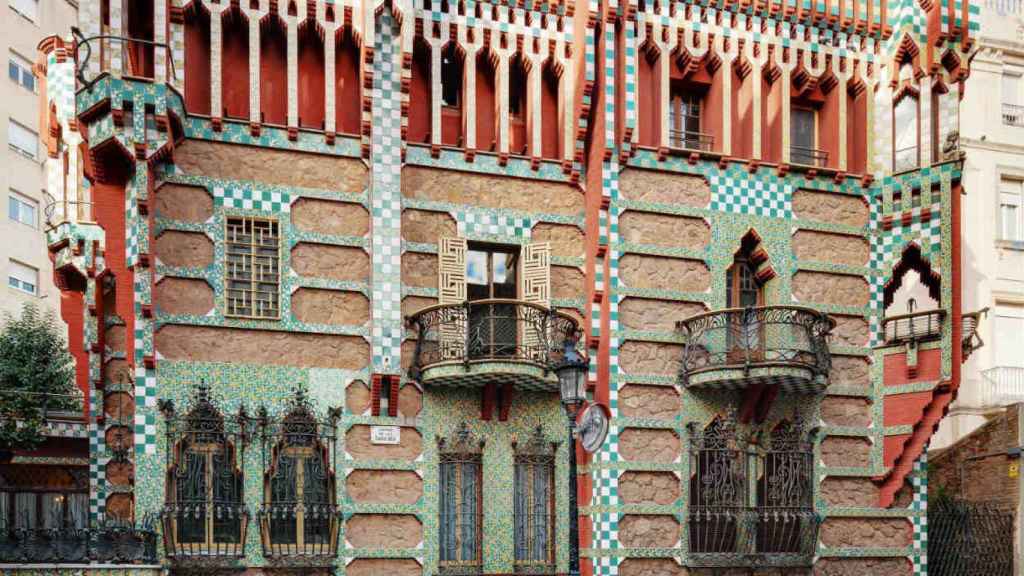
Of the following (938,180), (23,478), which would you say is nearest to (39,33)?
(23,478)

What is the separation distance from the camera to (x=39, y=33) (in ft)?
118

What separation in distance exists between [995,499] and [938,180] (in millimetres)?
6679

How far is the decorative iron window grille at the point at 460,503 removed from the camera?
17328 mm

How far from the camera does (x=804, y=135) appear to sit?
20547 millimetres

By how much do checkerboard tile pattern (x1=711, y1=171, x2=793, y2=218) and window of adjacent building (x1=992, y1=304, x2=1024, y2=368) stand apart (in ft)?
35.1

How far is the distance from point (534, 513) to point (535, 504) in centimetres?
14

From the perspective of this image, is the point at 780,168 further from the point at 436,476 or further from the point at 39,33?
the point at 39,33

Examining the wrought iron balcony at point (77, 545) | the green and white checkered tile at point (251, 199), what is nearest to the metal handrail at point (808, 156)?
the green and white checkered tile at point (251, 199)

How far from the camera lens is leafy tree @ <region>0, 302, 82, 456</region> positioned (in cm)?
2083

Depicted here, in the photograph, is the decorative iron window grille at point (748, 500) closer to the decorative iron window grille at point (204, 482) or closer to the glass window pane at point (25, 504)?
the decorative iron window grille at point (204, 482)

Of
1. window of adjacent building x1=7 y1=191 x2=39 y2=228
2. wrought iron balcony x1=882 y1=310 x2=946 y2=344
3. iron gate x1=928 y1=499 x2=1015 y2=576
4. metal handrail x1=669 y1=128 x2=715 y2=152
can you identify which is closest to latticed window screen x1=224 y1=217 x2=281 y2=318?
metal handrail x1=669 y1=128 x2=715 y2=152

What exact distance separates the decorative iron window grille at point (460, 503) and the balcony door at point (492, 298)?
4.79 ft

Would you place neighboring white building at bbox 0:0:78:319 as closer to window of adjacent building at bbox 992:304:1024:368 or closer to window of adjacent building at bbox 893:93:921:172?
window of adjacent building at bbox 893:93:921:172

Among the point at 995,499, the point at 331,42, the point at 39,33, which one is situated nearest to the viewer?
the point at 331,42
